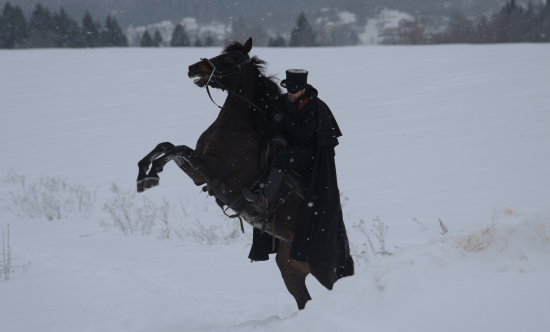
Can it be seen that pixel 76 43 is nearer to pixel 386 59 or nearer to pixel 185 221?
pixel 386 59

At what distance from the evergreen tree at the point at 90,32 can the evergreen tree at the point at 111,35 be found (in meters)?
0.71

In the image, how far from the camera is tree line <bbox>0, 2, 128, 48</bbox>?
2431 inches

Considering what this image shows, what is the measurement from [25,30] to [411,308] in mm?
71715

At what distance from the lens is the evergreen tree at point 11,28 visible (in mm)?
61656

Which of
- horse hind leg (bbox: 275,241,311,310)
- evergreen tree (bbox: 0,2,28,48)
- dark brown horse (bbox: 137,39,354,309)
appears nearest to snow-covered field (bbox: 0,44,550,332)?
horse hind leg (bbox: 275,241,311,310)

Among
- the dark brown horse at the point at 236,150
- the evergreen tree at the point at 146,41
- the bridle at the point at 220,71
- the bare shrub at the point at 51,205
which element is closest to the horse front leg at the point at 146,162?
the dark brown horse at the point at 236,150

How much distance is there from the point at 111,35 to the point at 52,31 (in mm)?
8455

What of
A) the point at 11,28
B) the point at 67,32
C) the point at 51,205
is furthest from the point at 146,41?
the point at 51,205

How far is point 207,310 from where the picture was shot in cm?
537

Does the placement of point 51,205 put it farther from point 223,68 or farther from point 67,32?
point 67,32

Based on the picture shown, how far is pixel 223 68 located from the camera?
4598 millimetres

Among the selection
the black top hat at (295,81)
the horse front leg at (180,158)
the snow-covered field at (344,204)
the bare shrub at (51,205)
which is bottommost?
the bare shrub at (51,205)

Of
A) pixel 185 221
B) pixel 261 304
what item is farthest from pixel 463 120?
pixel 261 304

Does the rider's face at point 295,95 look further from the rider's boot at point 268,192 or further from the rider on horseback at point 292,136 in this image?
the rider's boot at point 268,192
